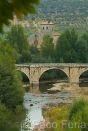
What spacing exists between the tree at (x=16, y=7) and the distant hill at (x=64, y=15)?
79.1 meters

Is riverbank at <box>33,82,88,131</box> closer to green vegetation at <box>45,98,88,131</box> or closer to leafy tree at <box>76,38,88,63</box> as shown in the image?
leafy tree at <box>76,38,88,63</box>

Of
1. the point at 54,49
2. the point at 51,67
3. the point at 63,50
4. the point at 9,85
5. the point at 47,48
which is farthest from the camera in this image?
the point at 54,49

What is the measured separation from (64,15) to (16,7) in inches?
3832

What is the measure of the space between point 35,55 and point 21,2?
45166 mm

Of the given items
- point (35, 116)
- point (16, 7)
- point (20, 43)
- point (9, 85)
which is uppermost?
point (16, 7)

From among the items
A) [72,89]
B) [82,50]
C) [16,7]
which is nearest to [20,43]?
[82,50]

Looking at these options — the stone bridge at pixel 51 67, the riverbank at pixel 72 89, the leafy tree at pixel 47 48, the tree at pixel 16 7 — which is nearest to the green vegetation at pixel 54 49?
the leafy tree at pixel 47 48

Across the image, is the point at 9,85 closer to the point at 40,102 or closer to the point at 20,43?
the point at 40,102

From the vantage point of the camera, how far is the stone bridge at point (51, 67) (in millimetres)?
42562

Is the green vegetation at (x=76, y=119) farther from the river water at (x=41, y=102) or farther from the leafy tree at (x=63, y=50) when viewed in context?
the leafy tree at (x=63, y=50)

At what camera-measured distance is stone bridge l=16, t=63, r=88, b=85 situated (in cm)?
4256

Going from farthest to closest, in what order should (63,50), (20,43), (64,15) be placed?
(64,15) → (20,43) → (63,50)

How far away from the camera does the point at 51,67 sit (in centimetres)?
4281

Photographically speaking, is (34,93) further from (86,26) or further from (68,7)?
(68,7)
